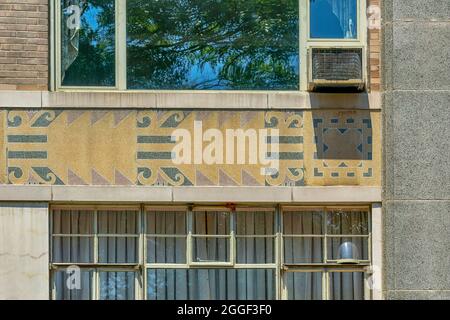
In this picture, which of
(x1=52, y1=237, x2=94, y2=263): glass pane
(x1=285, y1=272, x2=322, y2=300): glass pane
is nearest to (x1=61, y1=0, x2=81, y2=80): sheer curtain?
(x1=52, y1=237, x2=94, y2=263): glass pane

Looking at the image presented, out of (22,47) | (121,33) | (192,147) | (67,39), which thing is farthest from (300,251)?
(22,47)

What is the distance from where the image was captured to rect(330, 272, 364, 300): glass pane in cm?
1514

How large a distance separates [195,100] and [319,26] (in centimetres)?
166

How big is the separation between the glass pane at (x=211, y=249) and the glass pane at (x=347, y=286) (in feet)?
3.95

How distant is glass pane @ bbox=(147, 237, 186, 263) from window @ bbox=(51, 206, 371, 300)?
1 cm

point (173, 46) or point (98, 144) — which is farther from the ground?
point (173, 46)

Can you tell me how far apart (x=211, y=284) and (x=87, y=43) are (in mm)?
3004

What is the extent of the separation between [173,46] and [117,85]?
77 cm

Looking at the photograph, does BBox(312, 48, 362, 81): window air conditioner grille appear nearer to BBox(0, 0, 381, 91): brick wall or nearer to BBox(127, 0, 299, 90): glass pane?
BBox(127, 0, 299, 90): glass pane

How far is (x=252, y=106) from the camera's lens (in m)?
15.1

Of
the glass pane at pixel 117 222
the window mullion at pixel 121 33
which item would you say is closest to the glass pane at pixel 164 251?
the glass pane at pixel 117 222
